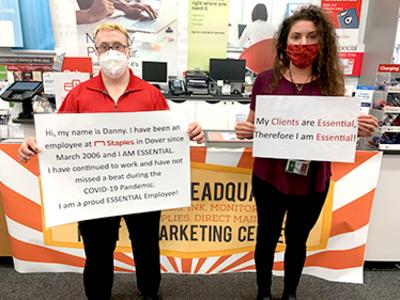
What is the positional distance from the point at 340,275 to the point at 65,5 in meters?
4.22

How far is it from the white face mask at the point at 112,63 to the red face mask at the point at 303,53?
70cm

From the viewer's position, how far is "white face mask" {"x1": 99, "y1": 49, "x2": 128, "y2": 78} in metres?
1.33

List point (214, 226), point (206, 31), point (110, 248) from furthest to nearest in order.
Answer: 1. point (206, 31)
2. point (214, 226)
3. point (110, 248)

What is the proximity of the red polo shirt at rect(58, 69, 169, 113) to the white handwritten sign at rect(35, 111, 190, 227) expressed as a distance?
5 cm

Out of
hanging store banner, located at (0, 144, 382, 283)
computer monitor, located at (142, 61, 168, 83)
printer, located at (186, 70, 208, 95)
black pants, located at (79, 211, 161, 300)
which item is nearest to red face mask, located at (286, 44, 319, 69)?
hanging store banner, located at (0, 144, 382, 283)

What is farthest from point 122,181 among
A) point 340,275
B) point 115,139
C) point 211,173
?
point 340,275

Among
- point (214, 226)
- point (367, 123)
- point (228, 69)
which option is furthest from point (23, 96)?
point (228, 69)

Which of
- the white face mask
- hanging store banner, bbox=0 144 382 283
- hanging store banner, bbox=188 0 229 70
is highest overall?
hanging store banner, bbox=188 0 229 70

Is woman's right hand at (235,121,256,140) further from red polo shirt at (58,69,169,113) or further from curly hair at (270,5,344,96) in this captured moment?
red polo shirt at (58,69,169,113)

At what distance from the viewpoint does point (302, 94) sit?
144 cm

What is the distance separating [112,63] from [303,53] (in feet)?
2.57

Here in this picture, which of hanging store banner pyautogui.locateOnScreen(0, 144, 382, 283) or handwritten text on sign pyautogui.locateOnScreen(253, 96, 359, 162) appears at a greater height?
handwritten text on sign pyautogui.locateOnScreen(253, 96, 359, 162)

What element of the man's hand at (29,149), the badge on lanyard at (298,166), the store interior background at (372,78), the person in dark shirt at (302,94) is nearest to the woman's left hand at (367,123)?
the person in dark shirt at (302,94)

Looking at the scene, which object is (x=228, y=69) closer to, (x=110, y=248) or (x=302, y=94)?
(x=302, y=94)
